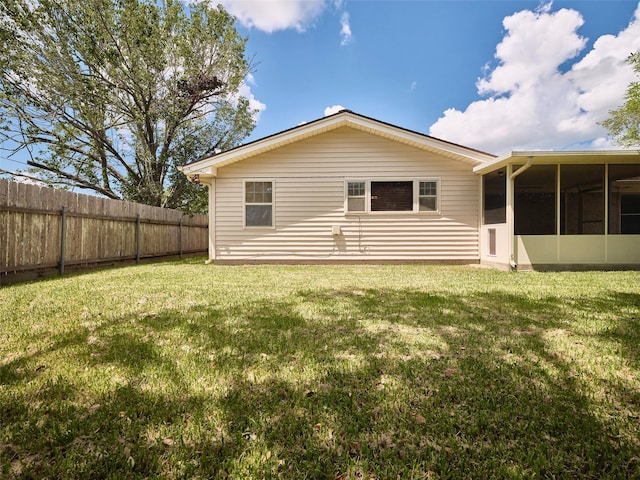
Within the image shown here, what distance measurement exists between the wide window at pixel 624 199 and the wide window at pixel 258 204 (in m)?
9.07

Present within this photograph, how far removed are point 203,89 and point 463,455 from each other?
19.4 metres

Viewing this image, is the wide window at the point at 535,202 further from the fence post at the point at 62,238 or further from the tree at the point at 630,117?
the fence post at the point at 62,238

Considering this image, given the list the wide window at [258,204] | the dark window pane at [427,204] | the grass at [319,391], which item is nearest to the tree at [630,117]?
the dark window pane at [427,204]

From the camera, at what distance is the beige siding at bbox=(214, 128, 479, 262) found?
360 inches

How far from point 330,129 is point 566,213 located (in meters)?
6.78

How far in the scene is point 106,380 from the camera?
2.17m

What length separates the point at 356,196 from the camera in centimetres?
933

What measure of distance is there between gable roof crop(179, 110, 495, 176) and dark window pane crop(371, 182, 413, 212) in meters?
1.26

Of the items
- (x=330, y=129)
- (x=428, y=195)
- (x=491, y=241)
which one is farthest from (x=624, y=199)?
(x=330, y=129)

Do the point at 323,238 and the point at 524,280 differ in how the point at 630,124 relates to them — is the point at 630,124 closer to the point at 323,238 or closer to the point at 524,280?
the point at 524,280

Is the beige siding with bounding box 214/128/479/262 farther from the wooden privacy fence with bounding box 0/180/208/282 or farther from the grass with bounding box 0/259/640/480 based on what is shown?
the grass with bounding box 0/259/640/480

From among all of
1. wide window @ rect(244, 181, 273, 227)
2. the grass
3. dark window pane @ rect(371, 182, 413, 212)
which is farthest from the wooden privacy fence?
dark window pane @ rect(371, 182, 413, 212)

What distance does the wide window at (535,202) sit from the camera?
A: 26.3 ft

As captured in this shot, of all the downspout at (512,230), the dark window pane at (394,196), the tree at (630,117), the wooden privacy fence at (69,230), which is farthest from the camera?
the dark window pane at (394,196)
